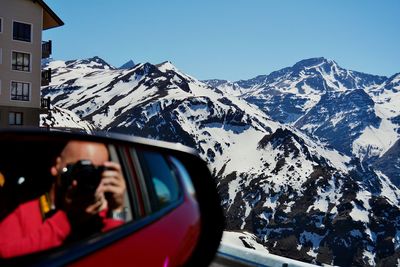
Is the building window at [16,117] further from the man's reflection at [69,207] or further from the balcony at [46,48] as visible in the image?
the man's reflection at [69,207]

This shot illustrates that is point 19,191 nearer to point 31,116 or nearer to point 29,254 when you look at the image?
point 29,254

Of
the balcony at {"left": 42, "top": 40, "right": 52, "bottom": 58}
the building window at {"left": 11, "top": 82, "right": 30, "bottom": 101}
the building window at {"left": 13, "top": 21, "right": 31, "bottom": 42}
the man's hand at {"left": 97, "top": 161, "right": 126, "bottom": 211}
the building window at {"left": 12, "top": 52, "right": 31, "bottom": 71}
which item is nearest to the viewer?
the man's hand at {"left": 97, "top": 161, "right": 126, "bottom": 211}

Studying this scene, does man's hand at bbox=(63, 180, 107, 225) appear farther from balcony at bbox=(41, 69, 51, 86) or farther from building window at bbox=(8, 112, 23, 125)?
balcony at bbox=(41, 69, 51, 86)

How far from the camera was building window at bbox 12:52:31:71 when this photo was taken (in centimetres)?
5806

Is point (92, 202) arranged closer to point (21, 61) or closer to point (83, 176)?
point (83, 176)

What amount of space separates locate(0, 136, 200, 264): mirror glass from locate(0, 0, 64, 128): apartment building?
56533 mm

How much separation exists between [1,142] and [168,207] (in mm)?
757

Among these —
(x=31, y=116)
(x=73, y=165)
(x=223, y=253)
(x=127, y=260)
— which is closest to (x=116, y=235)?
(x=127, y=260)

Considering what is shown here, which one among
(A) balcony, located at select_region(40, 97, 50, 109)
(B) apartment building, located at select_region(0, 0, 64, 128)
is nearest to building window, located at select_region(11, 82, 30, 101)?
(B) apartment building, located at select_region(0, 0, 64, 128)

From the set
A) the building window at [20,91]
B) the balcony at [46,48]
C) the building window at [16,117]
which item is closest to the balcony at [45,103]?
the building window at [20,91]

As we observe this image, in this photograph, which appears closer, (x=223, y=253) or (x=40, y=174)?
(x=40, y=174)

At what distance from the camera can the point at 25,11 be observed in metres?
59.6

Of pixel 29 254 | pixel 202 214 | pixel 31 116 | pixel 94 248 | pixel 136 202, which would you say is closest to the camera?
pixel 29 254

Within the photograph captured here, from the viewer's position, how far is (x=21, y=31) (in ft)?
193
